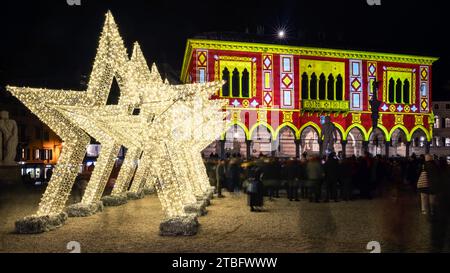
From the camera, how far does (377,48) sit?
3878 cm

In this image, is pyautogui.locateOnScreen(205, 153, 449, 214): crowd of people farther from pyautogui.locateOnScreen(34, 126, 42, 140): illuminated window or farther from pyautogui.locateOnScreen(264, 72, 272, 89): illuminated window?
pyautogui.locateOnScreen(34, 126, 42, 140): illuminated window

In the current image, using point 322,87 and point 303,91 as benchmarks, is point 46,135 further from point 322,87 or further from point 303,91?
point 322,87

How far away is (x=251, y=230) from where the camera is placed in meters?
9.54

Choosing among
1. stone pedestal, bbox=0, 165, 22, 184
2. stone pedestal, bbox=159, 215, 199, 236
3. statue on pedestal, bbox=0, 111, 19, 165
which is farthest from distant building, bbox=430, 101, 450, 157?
stone pedestal, bbox=159, 215, 199, 236

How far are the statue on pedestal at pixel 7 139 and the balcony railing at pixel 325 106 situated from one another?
22.3m

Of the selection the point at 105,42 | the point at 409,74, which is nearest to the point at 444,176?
the point at 105,42

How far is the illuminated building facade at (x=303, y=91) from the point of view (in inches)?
1347

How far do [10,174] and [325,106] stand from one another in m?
24.1

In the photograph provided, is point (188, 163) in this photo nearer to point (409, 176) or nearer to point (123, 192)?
point (123, 192)

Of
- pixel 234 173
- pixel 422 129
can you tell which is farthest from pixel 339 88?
pixel 234 173

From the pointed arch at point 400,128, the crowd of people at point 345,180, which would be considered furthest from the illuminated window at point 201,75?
the pointed arch at point 400,128

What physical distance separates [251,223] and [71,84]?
1896 inches

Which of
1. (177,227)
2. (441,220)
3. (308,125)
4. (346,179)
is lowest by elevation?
(441,220)

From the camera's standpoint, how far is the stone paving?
25.7 ft
